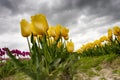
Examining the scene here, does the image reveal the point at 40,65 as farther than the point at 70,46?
No

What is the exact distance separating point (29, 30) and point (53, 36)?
621 mm

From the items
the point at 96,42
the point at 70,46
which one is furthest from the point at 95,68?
the point at 70,46

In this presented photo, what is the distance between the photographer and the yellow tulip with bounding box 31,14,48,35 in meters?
2.40

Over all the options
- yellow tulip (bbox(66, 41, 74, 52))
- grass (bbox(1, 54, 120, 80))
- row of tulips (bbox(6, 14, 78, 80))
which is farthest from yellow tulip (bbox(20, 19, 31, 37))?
grass (bbox(1, 54, 120, 80))

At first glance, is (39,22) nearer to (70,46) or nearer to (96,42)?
(70,46)

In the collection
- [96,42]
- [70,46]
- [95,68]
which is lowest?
[95,68]

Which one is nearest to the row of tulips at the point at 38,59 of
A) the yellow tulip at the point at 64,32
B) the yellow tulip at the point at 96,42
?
the yellow tulip at the point at 64,32

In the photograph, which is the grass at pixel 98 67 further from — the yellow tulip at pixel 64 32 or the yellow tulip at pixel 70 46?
the yellow tulip at pixel 64 32

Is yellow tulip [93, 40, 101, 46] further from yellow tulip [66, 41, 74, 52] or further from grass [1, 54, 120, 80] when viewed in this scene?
yellow tulip [66, 41, 74, 52]

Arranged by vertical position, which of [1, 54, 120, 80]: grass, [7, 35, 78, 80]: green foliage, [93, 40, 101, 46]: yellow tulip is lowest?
[1, 54, 120, 80]: grass

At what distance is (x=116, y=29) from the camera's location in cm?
544

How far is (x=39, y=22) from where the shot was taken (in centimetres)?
242

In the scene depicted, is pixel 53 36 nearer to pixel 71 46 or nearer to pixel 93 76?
pixel 71 46

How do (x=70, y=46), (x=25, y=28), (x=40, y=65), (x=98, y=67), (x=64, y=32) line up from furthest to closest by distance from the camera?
(x=98, y=67) → (x=70, y=46) → (x=64, y=32) → (x=25, y=28) → (x=40, y=65)
